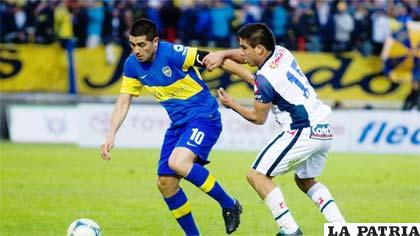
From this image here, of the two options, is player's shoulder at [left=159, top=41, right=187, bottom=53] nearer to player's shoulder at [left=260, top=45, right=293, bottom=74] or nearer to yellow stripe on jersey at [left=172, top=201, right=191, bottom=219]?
player's shoulder at [left=260, top=45, right=293, bottom=74]

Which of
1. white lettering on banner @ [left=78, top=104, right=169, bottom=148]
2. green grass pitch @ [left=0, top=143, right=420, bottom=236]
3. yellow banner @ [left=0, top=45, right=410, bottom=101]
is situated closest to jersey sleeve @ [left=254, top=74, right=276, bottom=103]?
green grass pitch @ [left=0, top=143, right=420, bottom=236]

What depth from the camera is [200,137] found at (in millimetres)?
10906

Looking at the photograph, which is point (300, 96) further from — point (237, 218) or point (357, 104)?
point (357, 104)

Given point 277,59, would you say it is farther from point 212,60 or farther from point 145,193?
point 145,193

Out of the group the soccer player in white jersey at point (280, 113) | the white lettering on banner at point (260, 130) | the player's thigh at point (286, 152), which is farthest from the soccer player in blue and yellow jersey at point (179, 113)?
the white lettering on banner at point (260, 130)

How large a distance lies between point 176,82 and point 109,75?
1913cm

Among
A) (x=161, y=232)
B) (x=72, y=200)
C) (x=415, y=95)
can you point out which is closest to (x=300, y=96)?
(x=161, y=232)

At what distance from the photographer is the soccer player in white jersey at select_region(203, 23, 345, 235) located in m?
10.2

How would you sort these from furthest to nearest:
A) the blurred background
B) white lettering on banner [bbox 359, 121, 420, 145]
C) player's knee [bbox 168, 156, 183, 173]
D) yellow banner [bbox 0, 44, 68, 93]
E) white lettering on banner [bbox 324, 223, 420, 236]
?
yellow banner [bbox 0, 44, 68, 93] < the blurred background < white lettering on banner [bbox 359, 121, 420, 145] < player's knee [bbox 168, 156, 183, 173] < white lettering on banner [bbox 324, 223, 420, 236]

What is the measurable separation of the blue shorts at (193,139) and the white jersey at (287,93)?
0.84 m

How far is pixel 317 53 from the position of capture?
30.4 metres

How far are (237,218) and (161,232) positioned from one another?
163cm

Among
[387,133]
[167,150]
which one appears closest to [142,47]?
[167,150]

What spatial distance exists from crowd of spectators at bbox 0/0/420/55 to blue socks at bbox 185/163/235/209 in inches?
750
